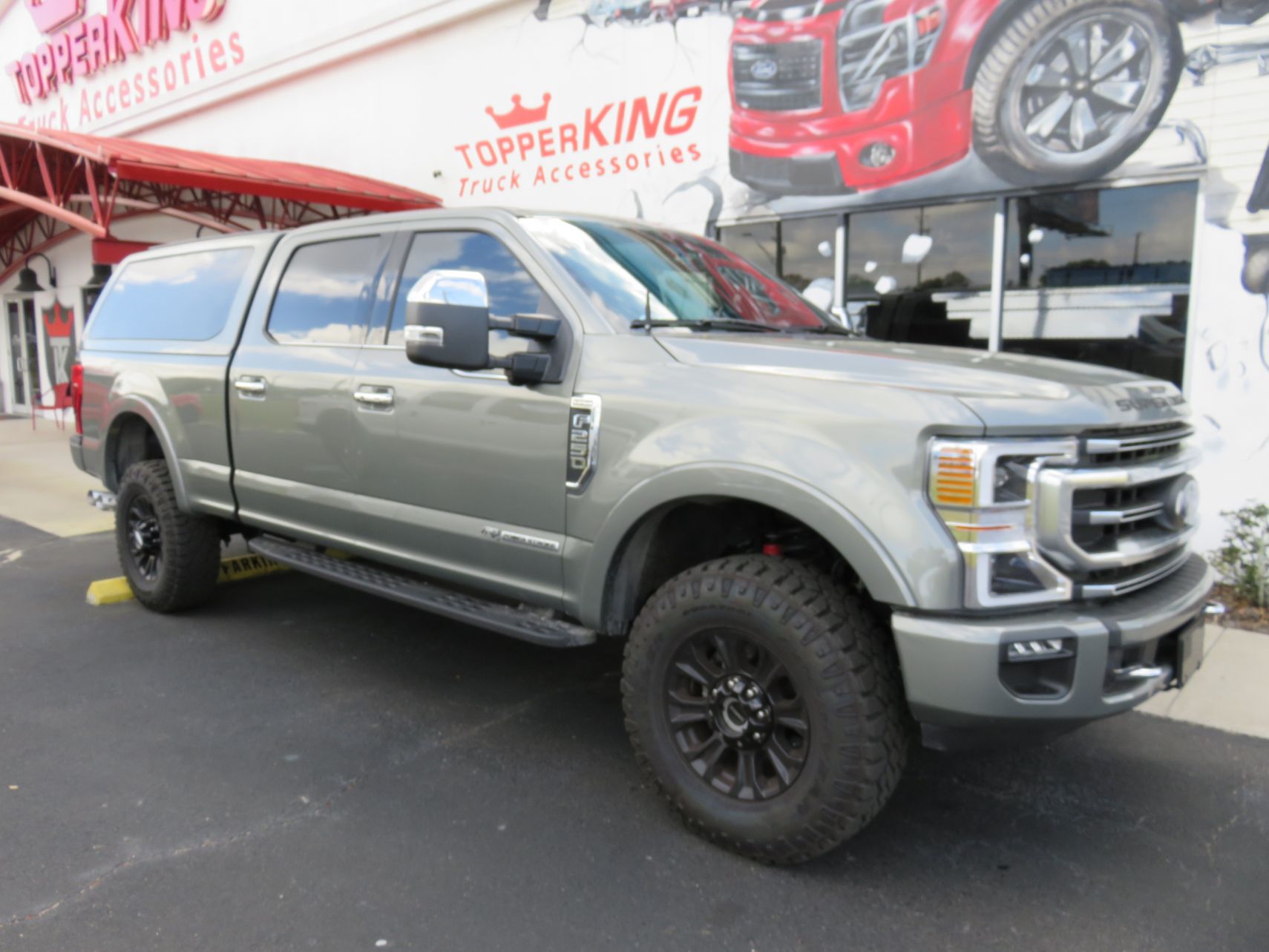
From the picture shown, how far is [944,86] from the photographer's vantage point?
6.98m

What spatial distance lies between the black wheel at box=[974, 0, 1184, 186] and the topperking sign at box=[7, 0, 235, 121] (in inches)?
428

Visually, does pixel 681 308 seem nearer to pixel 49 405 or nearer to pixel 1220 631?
pixel 1220 631

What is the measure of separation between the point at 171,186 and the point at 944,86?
890 cm

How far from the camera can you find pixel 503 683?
14.5 ft

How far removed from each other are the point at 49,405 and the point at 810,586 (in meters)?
18.3

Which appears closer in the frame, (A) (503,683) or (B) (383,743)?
(B) (383,743)

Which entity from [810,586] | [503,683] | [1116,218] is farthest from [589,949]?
[1116,218]

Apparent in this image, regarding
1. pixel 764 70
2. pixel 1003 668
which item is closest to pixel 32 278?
pixel 764 70

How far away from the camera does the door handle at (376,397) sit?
3.84 m

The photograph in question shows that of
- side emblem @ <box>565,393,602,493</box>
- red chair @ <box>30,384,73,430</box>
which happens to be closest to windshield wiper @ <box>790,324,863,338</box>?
side emblem @ <box>565,393,602,493</box>

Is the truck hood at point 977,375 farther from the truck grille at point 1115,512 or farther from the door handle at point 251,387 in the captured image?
the door handle at point 251,387

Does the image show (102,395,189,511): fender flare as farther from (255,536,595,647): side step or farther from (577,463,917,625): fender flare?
(577,463,917,625): fender flare

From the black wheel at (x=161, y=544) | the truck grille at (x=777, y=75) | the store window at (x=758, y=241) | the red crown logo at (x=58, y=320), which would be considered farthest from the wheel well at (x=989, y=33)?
the red crown logo at (x=58, y=320)

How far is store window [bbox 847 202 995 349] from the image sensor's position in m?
7.07
